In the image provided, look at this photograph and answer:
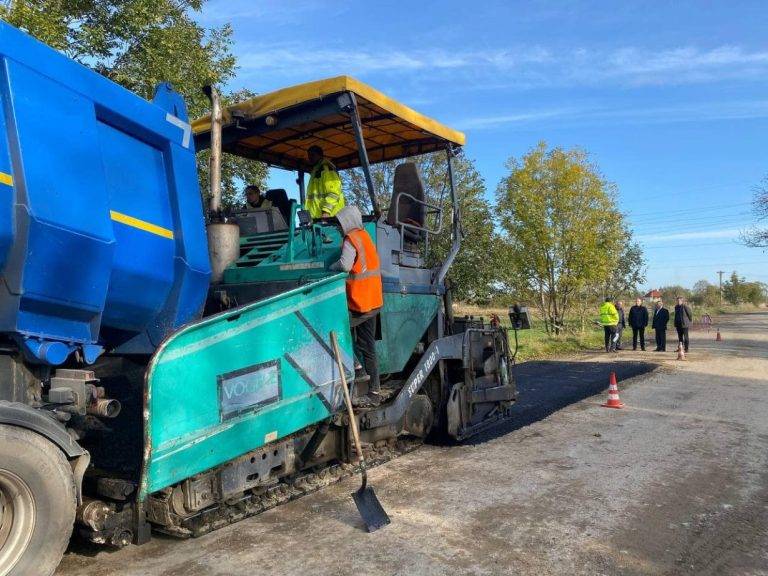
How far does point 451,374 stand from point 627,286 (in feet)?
76.5

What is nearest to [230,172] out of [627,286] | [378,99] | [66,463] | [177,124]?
[378,99]

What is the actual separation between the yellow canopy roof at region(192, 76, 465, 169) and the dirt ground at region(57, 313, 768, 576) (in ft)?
9.65

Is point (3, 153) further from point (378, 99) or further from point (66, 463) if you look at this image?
point (378, 99)

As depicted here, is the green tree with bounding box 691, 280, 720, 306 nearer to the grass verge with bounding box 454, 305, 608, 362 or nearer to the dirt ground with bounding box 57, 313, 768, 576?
the grass verge with bounding box 454, 305, 608, 362

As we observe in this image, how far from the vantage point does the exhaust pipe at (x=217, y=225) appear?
13.2 feet

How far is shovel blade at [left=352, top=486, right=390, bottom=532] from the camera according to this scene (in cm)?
367

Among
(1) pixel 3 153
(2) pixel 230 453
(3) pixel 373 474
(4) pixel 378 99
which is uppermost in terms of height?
(4) pixel 378 99

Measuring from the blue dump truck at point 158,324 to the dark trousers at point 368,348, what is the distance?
0.16 m

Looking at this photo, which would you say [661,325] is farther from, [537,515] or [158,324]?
[158,324]

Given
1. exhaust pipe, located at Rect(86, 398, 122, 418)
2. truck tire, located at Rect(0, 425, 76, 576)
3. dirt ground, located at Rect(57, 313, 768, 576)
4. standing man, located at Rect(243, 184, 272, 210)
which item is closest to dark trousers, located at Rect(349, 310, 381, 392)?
dirt ground, located at Rect(57, 313, 768, 576)

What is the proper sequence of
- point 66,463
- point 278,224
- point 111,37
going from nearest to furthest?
point 66,463
point 278,224
point 111,37

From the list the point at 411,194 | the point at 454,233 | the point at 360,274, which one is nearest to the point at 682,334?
the point at 454,233

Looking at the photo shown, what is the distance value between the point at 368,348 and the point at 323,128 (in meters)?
2.11

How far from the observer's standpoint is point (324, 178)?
5.44m
